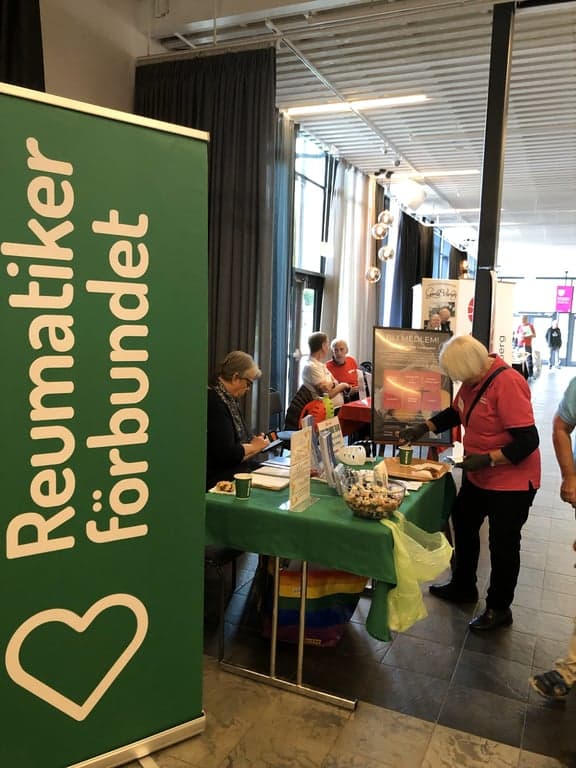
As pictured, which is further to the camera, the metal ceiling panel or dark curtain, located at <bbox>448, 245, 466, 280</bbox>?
dark curtain, located at <bbox>448, 245, 466, 280</bbox>

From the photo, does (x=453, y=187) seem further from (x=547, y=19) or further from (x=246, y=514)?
(x=246, y=514)

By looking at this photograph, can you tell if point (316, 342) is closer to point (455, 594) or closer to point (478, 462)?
point (455, 594)

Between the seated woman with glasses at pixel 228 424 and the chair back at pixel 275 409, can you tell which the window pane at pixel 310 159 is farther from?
the seated woman with glasses at pixel 228 424

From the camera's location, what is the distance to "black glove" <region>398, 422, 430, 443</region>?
3289 mm

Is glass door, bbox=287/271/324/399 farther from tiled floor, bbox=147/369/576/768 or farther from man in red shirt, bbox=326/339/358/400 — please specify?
tiled floor, bbox=147/369/576/768

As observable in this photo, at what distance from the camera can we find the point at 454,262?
52.8 ft

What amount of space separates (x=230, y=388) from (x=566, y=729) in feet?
6.40

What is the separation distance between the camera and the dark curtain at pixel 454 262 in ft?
51.7

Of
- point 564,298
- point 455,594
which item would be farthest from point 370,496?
point 564,298

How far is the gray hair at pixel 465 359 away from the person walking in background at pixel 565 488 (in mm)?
396

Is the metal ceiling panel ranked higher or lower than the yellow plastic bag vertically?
higher

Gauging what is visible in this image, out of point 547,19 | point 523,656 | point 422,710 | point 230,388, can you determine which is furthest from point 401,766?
point 547,19

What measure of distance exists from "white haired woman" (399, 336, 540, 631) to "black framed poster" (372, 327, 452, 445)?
0.63 metres

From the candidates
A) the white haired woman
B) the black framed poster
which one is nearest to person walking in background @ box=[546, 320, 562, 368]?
the black framed poster
